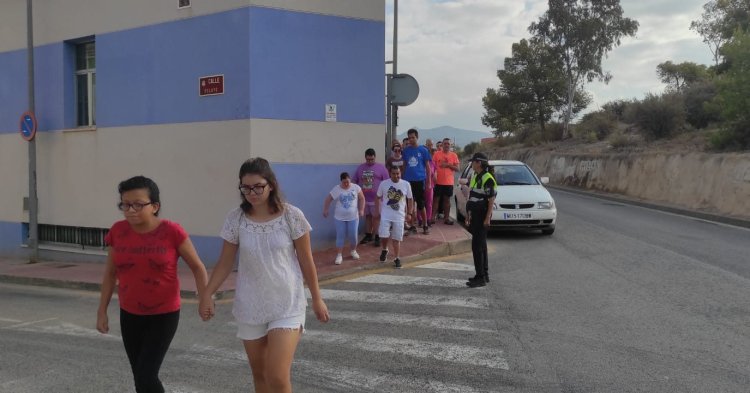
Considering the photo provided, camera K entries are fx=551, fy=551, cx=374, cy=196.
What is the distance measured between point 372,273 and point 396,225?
0.85m

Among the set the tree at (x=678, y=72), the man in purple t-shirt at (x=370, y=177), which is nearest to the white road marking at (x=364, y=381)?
the man in purple t-shirt at (x=370, y=177)

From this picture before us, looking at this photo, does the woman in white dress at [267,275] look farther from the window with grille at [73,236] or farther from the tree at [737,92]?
the tree at [737,92]

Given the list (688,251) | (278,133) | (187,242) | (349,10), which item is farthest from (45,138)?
(688,251)

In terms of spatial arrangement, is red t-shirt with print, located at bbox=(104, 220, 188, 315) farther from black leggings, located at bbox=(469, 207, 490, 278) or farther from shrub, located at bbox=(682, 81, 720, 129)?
shrub, located at bbox=(682, 81, 720, 129)

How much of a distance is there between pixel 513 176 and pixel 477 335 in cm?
774

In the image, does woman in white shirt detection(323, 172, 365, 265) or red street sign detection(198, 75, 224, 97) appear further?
red street sign detection(198, 75, 224, 97)

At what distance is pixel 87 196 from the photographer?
1156cm

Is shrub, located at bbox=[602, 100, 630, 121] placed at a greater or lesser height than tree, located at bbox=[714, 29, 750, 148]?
greater

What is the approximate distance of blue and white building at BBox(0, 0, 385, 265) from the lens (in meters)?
9.51

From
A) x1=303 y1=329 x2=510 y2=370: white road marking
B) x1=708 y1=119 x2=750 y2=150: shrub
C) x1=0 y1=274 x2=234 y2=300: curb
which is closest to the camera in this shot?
x1=303 y1=329 x2=510 y2=370: white road marking

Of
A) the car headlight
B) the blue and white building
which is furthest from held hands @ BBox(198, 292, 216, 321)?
the car headlight

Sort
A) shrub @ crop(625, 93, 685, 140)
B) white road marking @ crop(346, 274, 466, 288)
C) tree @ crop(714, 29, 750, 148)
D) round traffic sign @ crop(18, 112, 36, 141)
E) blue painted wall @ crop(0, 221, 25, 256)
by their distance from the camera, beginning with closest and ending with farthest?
white road marking @ crop(346, 274, 466, 288) → round traffic sign @ crop(18, 112, 36, 141) → blue painted wall @ crop(0, 221, 25, 256) → tree @ crop(714, 29, 750, 148) → shrub @ crop(625, 93, 685, 140)

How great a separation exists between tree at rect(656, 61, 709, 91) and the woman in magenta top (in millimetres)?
54161

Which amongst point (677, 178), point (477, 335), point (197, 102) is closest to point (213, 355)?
point (477, 335)
